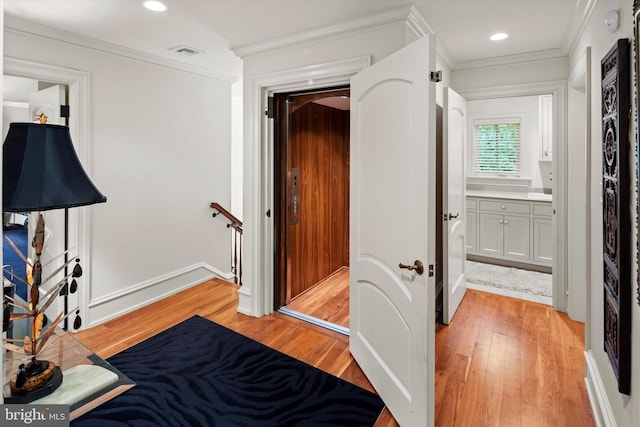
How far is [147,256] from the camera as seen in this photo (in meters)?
3.45

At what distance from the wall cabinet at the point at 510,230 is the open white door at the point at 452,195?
169cm

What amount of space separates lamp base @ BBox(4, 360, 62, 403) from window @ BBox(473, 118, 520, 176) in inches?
215

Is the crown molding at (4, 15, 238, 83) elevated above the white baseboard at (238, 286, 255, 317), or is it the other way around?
the crown molding at (4, 15, 238, 83)

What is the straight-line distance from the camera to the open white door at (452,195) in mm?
2998

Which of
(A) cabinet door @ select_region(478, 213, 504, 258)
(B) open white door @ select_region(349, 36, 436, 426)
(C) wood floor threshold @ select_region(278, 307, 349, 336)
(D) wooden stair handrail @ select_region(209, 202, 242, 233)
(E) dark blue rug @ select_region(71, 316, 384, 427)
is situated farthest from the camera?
(A) cabinet door @ select_region(478, 213, 504, 258)

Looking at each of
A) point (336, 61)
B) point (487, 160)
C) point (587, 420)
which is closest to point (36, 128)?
point (336, 61)

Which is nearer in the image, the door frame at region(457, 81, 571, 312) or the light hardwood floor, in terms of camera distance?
the light hardwood floor

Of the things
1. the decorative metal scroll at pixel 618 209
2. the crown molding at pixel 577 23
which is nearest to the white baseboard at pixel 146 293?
the decorative metal scroll at pixel 618 209

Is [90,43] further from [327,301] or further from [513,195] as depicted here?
[513,195]

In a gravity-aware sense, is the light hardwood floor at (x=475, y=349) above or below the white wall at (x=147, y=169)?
below

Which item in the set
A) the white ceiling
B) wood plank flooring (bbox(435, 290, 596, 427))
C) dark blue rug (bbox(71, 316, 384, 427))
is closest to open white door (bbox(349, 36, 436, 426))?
dark blue rug (bbox(71, 316, 384, 427))

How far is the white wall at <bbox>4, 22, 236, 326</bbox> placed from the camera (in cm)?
299

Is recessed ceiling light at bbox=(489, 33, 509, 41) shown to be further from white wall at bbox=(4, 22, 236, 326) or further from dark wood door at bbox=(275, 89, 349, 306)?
white wall at bbox=(4, 22, 236, 326)

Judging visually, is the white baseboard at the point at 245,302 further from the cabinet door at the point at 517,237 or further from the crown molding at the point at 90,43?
the cabinet door at the point at 517,237
